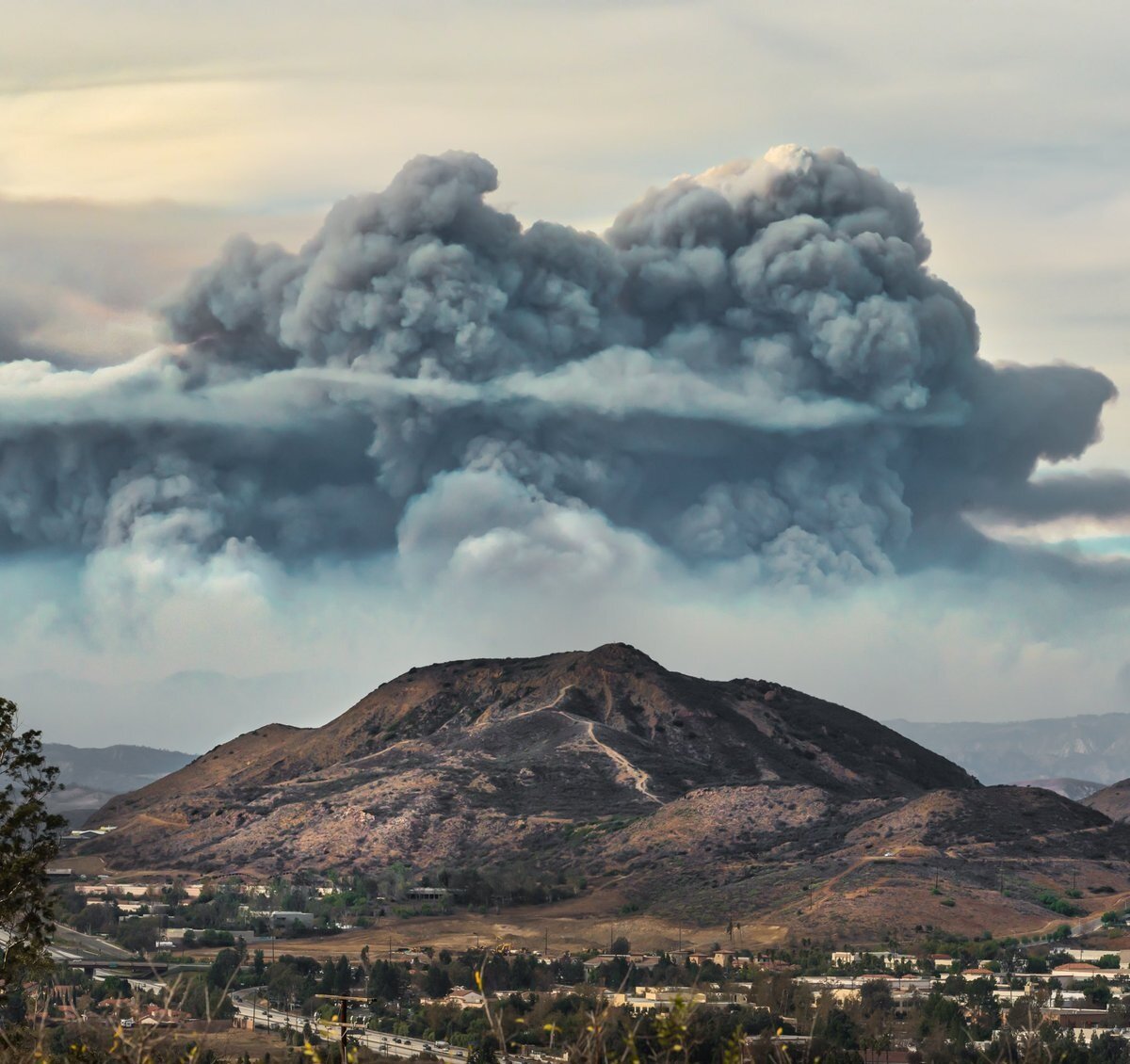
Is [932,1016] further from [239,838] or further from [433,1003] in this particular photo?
[239,838]

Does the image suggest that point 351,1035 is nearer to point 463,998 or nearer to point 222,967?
point 463,998

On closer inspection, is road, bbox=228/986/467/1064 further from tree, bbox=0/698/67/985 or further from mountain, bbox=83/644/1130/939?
mountain, bbox=83/644/1130/939

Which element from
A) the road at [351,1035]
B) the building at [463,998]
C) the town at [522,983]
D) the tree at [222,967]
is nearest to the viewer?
the town at [522,983]

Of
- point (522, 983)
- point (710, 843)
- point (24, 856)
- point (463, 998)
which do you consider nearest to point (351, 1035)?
point (463, 998)

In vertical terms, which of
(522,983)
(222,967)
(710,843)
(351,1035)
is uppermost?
(710,843)

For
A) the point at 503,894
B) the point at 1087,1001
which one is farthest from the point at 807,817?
the point at 1087,1001

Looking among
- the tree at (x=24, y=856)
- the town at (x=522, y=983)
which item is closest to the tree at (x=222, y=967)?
the town at (x=522, y=983)

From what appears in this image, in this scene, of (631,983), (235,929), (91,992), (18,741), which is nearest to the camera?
(18,741)

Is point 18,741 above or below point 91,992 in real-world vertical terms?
above

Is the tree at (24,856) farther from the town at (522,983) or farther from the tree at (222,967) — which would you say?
the tree at (222,967)
